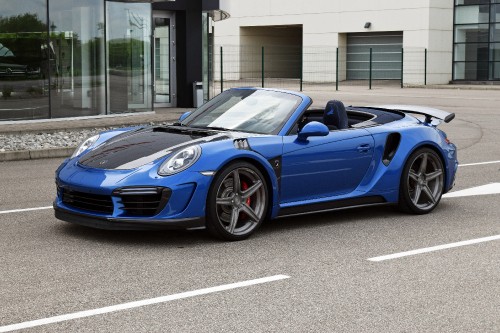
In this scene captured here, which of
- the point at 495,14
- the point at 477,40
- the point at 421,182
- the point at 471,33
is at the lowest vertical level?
the point at 421,182

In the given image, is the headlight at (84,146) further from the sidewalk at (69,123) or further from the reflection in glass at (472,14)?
the reflection in glass at (472,14)

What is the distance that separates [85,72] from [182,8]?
4780 mm

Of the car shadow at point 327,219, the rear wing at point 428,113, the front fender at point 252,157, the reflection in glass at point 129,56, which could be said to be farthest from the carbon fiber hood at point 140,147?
the reflection in glass at point 129,56

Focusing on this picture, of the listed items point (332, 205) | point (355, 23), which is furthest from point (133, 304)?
point (355, 23)

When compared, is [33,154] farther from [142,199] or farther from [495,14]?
[495,14]

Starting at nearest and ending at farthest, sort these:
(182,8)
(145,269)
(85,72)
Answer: (145,269), (85,72), (182,8)

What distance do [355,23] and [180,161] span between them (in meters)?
45.3

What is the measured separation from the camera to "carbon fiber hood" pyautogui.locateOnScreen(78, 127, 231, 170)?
25.4 feet

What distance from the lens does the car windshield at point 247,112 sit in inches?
334

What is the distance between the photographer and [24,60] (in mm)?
20984

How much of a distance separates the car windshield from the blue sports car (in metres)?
0.01

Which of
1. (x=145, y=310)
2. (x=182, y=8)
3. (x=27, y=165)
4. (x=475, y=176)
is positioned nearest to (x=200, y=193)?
(x=145, y=310)

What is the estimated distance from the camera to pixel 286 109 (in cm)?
862

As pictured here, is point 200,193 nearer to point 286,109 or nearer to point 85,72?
point 286,109
